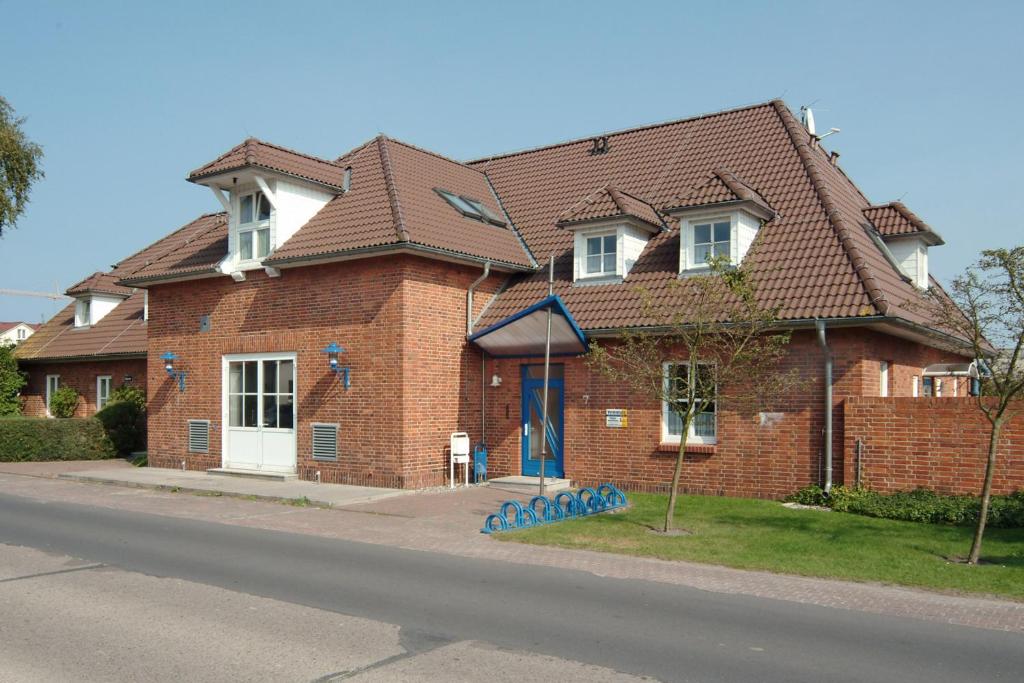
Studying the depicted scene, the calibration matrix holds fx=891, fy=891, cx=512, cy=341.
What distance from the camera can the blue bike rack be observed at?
12.9m

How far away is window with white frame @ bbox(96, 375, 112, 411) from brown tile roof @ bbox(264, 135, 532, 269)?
1257 centimetres

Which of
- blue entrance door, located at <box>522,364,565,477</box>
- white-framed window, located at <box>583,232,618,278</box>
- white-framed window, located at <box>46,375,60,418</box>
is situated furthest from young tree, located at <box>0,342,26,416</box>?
white-framed window, located at <box>583,232,618,278</box>

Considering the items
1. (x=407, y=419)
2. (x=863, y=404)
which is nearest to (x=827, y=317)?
(x=863, y=404)

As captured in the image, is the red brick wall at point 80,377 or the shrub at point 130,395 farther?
the red brick wall at point 80,377

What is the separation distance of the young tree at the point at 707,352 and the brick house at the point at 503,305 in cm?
59

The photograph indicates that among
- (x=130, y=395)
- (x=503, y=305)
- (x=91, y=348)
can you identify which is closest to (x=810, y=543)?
(x=503, y=305)

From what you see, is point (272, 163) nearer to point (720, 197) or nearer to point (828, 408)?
point (720, 197)

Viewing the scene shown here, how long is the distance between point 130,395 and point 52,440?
2.54 meters

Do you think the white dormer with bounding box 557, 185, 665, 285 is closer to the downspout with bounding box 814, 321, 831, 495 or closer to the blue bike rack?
the downspout with bounding box 814, 321, 831, 495

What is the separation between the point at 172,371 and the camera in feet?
70.6

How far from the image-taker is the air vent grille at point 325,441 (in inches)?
715

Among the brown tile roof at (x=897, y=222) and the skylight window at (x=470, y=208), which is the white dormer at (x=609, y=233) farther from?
the brown tile roof at (x=897, y=222)

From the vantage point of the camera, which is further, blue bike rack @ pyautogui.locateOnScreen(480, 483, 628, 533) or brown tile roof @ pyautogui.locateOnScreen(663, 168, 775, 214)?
brown tile roof @ pyautogui.locateOnScreen(663, 168, 775, 214)

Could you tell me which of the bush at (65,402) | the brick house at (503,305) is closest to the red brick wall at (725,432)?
the brick house at (503,305)
